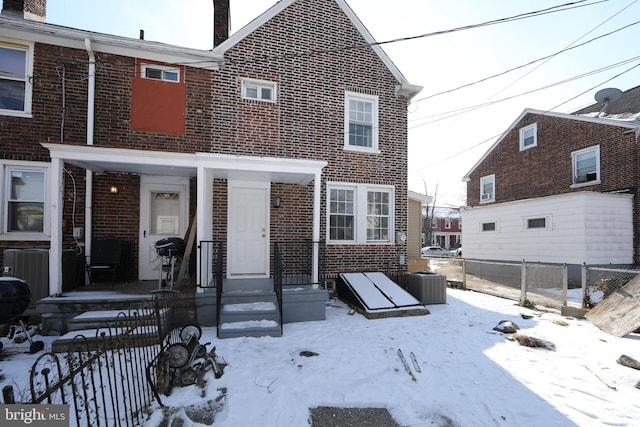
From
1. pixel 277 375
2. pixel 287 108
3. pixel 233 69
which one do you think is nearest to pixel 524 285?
pixel 277 375

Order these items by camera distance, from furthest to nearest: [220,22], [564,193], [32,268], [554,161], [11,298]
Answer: [554,161], [564,193], [220,22], [32,268], [11,298]

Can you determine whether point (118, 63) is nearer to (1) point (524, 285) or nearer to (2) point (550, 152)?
(1) point (524, 285)

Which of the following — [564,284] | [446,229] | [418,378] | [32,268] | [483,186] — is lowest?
[418,378]

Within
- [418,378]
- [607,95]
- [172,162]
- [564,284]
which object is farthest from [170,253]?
[607,95]

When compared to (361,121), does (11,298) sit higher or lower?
lower

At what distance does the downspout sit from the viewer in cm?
699

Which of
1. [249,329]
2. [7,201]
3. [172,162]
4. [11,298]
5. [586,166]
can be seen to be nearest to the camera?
[11,298]

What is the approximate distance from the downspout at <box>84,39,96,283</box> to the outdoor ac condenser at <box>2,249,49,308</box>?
986 mm

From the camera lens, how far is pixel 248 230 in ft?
26.3

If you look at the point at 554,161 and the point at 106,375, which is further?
the point at 554,161

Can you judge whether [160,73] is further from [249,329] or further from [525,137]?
[525,137]

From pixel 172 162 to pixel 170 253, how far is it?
1.92m

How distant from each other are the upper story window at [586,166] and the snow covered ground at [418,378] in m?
9.97

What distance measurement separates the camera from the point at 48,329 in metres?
5.44
